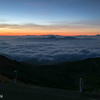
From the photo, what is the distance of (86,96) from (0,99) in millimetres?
3868

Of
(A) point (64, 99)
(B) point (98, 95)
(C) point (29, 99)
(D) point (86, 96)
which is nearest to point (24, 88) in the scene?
(C) point (29, 99)

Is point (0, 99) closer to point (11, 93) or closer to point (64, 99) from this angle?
point (11, 93)

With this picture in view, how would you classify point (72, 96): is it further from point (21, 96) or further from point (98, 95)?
point (21, 96)

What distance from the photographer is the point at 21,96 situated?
5738mm

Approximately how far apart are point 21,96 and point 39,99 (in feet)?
2.87

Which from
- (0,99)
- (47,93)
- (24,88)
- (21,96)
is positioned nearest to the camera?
(0,99)

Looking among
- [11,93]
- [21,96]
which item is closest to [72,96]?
[21,96]

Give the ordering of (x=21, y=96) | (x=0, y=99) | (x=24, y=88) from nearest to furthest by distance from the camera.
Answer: (x=0, y=99) → (x=21, y=96) → (x=24, y=88)

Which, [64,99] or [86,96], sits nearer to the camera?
[64,99]

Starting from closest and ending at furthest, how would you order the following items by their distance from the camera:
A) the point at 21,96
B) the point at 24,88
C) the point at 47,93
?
the point at 21,96 < the point at 47,93 < the point at 24,88

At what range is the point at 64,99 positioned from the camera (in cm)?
552

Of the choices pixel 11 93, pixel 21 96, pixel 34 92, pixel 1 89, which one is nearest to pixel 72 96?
pixel 34 92

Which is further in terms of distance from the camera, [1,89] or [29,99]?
[1,89]

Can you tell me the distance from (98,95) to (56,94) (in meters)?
1.98
